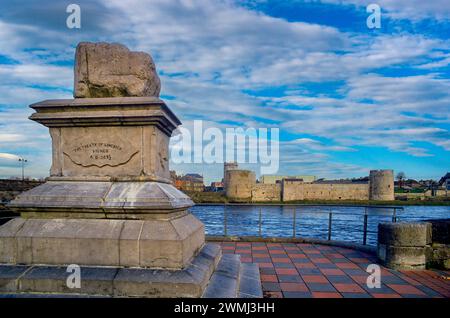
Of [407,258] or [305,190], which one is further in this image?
[305,190]

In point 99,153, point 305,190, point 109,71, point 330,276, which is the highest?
point 109,71

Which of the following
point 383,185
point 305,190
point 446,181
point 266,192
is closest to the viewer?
point 383,185

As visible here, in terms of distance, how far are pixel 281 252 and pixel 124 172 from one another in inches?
143

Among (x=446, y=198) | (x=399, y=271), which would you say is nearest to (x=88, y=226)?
(x=399, y=271)

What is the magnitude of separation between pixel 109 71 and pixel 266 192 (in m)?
54.0

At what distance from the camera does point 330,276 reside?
414cm

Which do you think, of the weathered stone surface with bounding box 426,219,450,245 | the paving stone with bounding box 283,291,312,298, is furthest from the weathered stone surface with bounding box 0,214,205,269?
the weathered stone surface with bounding box 426,219,450,245

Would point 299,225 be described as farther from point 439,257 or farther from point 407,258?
point 407,258

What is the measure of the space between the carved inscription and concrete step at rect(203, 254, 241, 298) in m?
1.57

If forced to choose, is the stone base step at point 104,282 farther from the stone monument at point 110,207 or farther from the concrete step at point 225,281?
the concrete step at point 225,281

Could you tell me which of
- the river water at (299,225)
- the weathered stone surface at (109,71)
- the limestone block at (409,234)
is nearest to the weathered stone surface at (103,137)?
the weathered stone surface at (109,71)

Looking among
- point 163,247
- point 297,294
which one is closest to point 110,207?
point 163,247

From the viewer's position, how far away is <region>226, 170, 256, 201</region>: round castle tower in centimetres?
5088
